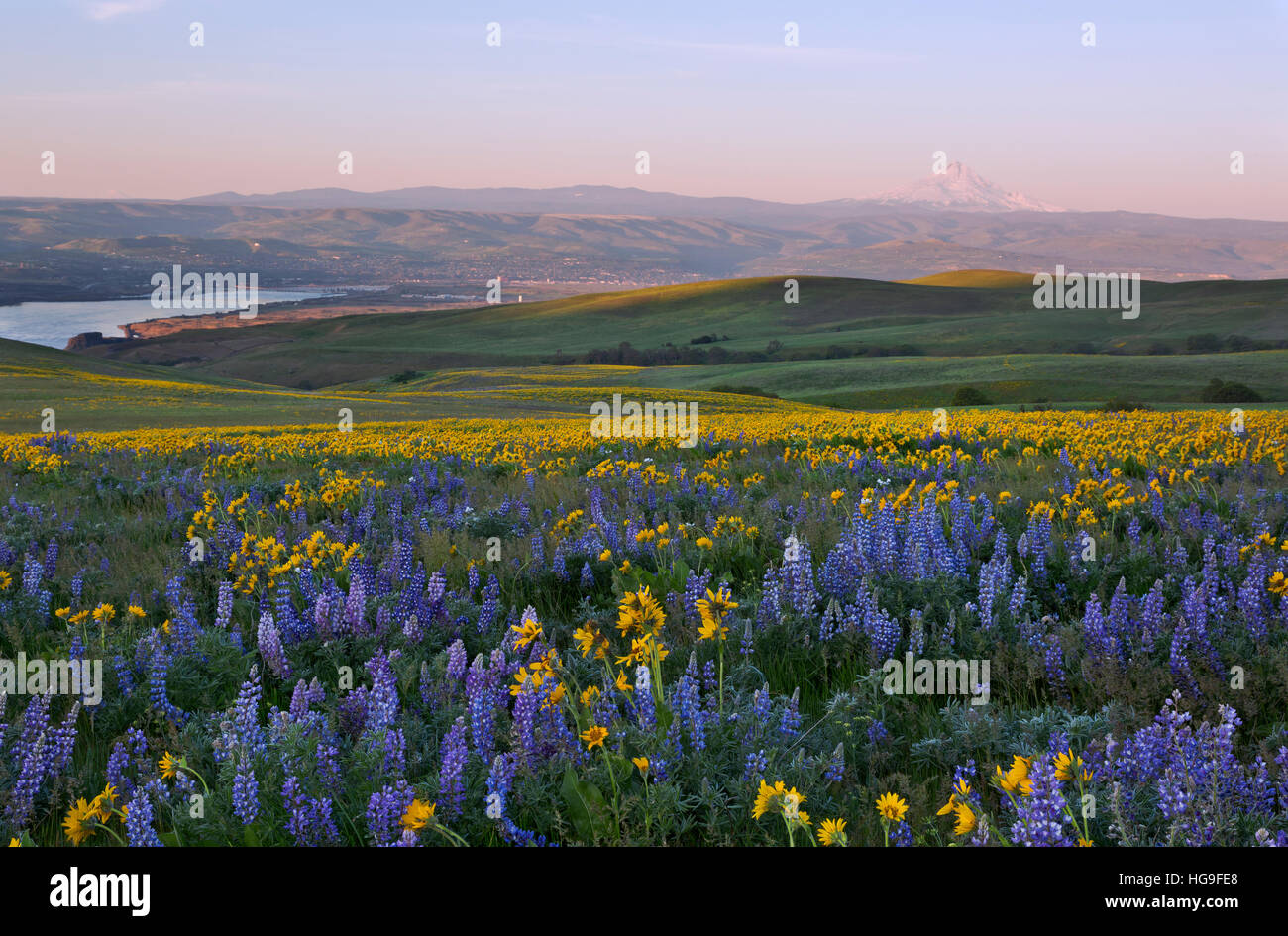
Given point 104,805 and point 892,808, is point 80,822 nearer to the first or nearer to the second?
point 104,805

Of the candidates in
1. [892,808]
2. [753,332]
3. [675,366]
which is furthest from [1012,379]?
[753,332]

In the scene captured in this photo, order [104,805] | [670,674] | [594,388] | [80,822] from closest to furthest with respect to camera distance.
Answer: [80,822]
[104,805]
[670,674]
[594,388]

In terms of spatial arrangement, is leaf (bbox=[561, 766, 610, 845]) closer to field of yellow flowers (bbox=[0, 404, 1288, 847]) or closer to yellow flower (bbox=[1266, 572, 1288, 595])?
field of yellow flowers (bbox=[0, 404, 1288, 847])

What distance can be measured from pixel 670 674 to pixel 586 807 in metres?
1.45

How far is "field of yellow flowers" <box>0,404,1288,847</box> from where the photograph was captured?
2.88 meters

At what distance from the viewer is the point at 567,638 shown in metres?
4.95

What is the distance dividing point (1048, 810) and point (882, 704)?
1.22 m

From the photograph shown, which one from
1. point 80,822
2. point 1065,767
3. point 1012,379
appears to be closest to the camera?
point 1065,767

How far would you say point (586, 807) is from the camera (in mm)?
2885

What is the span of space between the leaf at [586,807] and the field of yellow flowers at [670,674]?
1cm

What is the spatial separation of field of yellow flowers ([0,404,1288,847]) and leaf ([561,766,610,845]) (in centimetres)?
1

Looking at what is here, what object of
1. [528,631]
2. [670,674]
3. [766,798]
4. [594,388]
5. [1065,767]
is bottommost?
[670,674]

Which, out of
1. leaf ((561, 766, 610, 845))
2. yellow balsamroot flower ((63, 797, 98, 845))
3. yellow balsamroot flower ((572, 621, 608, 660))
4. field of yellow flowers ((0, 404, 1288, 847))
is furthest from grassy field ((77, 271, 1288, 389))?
yellow balsamroot flower ((63, 797, 98, 845))
